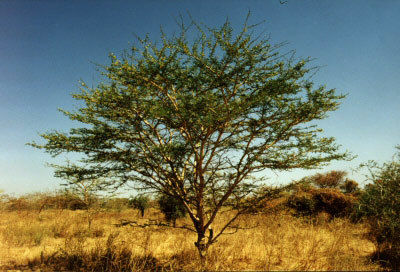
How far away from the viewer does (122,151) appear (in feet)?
16.6

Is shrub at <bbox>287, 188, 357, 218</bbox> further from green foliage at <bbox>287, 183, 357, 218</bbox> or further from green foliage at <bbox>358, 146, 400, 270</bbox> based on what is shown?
green foliage at <bbox>358, 146, 400, 270</bbox>

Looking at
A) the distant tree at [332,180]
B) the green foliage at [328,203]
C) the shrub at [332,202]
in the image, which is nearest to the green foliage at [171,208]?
the green foliage at [328,203]

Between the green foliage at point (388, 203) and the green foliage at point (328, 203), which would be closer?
the green foliage at point (388, 203)

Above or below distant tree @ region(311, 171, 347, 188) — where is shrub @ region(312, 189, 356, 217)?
below

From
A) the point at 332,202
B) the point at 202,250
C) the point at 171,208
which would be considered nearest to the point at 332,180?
the point at 332,202

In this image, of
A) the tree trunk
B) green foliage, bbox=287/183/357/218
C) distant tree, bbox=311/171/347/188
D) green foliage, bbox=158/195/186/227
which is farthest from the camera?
distant tree, bbox=311/171/347/188

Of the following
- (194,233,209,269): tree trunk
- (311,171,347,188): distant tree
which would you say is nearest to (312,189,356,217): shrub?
(194,233,209,269): tree trunk

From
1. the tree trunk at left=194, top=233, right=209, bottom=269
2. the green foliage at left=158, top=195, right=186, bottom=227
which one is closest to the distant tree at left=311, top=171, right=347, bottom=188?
the green foliage at left=158, top=195, right=186, bottom=227

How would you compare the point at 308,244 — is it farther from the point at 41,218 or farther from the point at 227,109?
the point at 41,218

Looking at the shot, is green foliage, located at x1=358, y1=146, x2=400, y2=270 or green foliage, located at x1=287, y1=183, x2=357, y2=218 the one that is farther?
green foliage, located at x1=287, y1=183, x2=357, y2=218

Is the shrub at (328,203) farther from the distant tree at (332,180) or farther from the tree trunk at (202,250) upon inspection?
the distant tree at (332,180)

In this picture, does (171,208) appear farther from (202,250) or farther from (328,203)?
(328,203)

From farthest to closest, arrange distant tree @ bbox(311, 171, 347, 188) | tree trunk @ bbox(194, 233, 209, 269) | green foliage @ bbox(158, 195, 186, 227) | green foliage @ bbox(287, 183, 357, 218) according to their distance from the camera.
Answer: distant tree @ bbox(311, 171, 347, 188) → green foliage @ bbox(287, 183, 357, 218) → green foliage @ bbox(158, 195, 186, 227) → tree trunk @ bbox(194, 233, 209, 269)

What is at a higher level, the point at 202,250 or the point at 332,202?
the point at 202,250
